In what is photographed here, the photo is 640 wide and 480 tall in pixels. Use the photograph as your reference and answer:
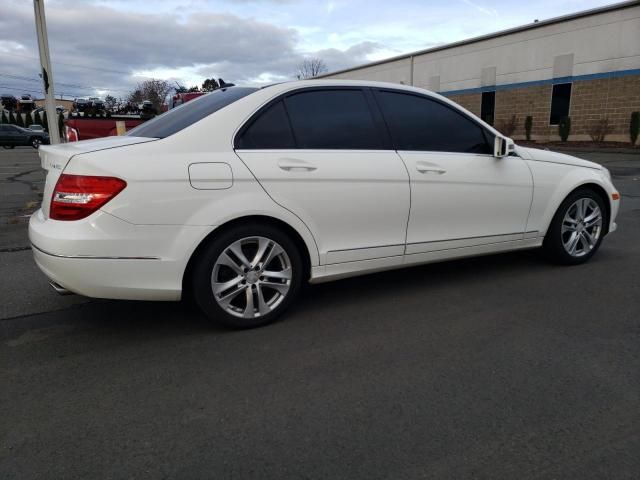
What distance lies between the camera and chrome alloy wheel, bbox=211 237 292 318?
3291mm

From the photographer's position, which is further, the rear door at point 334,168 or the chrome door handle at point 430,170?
the chrome door handle at point 430,170

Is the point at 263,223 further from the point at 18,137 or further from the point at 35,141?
the point at 35,141

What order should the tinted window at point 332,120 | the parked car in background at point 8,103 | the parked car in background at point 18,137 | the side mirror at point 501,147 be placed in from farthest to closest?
the parked car in background at point 8,103, the parked car in background at point 18,137, the side mirror at point 501,147, the tinted window at point 332,120

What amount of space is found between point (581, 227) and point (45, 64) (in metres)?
8.37

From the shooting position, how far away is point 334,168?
3523mm

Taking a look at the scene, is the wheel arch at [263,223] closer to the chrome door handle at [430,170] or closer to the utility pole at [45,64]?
the chrome door handle at [430,170]

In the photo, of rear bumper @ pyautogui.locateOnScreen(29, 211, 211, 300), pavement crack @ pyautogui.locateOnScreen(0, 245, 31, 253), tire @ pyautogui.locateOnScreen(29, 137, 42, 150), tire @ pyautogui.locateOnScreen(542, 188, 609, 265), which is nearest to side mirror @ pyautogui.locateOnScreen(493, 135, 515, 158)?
tire @ pyautogui.locateOnScreen(542, 188, 609, 265)

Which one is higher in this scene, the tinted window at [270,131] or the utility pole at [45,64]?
the utility pole at [45,64]

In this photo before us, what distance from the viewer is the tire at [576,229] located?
4.73 meters

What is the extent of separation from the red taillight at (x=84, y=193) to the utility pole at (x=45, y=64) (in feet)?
19.6

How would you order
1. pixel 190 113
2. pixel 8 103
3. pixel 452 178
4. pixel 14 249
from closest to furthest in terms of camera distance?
1. pixel 190 113
2. pixel 452 178
3. pixel 14 249
4. pixel 8 103

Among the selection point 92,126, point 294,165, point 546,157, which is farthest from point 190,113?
point 92,126

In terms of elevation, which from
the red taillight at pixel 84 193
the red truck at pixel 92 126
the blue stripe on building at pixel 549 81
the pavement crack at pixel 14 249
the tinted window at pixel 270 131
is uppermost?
the blue stripe on building at pixel 549 81

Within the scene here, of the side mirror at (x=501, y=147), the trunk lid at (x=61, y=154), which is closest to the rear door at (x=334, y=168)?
the trunk lid at (x=61, y=154)
